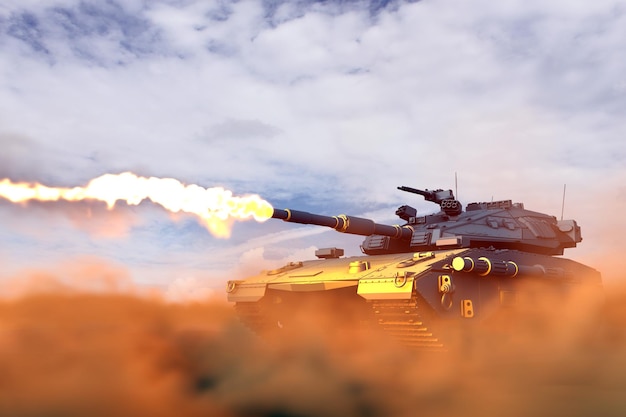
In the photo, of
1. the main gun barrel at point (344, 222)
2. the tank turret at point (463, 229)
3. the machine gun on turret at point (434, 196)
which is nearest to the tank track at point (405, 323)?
the main gun barrel at point (344, 222)

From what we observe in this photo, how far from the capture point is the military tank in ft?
38.4

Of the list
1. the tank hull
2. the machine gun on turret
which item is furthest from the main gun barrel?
the machine gun on turret

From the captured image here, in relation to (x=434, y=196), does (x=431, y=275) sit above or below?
below

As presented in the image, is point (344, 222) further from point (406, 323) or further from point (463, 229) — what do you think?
point (463, 229)

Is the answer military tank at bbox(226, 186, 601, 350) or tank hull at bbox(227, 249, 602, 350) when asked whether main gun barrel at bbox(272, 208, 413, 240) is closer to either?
military tank at bbox(226, 186, 601, 350)

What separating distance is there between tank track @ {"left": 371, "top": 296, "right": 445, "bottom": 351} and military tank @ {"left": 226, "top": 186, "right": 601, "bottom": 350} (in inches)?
0.8

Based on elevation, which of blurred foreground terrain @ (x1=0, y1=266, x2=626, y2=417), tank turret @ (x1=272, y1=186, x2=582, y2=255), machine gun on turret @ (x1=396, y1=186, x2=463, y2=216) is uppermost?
machine gun on turret @ (x1=396, y1=186, x2=463, y2=216)

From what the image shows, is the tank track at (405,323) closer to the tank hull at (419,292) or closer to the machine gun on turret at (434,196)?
the tank hull at (419,292)

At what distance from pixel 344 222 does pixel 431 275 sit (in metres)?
2.61

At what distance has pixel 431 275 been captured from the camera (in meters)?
11.7

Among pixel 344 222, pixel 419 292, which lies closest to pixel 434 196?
pixel 344 222

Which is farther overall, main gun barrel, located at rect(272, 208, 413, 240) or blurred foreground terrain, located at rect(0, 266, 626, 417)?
main gun barrel, located at rect(272, 208, 413, 240)

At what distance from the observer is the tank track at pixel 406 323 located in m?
11.4

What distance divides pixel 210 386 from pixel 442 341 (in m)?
4.38
